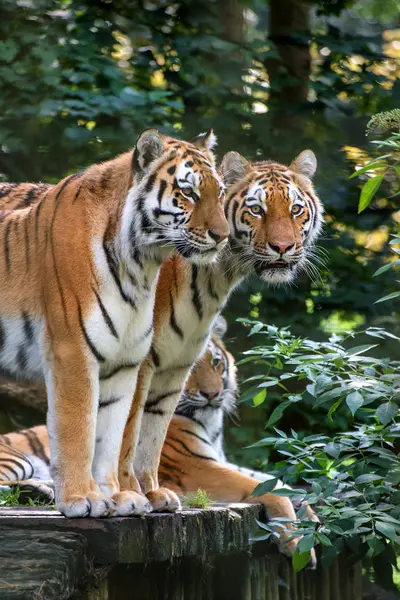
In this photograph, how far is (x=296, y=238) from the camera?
413cm

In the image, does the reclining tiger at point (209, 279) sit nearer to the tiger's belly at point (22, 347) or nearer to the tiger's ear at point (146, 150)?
the tiger's belly at point (22, 347)

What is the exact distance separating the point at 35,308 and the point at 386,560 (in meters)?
1.49

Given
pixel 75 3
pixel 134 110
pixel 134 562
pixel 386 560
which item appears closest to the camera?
pixel 134 562

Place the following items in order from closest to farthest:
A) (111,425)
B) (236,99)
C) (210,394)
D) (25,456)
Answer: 1. (111,425)
2. (25,456)
3. (210,394)
4. (236,99)

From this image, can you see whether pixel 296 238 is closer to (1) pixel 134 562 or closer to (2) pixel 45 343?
(2) pixel 45 343

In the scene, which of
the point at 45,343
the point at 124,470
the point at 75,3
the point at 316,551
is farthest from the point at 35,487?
the point at 75,3

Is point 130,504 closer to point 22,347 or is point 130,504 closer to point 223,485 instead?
point 22,347

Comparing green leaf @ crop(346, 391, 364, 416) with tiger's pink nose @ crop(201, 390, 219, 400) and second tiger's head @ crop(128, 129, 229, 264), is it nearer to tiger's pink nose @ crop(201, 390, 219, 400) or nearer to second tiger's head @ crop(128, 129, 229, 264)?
second tiger's head @ crop(128, 129, 229, 264)

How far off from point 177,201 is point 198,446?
209 centimetres

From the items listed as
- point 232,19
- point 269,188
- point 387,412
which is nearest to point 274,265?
point 269,188

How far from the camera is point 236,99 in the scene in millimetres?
7027

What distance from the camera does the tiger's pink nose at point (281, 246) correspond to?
4078 millimetres

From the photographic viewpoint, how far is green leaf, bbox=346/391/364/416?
2971 mm

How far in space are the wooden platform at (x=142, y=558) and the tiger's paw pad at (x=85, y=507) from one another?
0.04m
